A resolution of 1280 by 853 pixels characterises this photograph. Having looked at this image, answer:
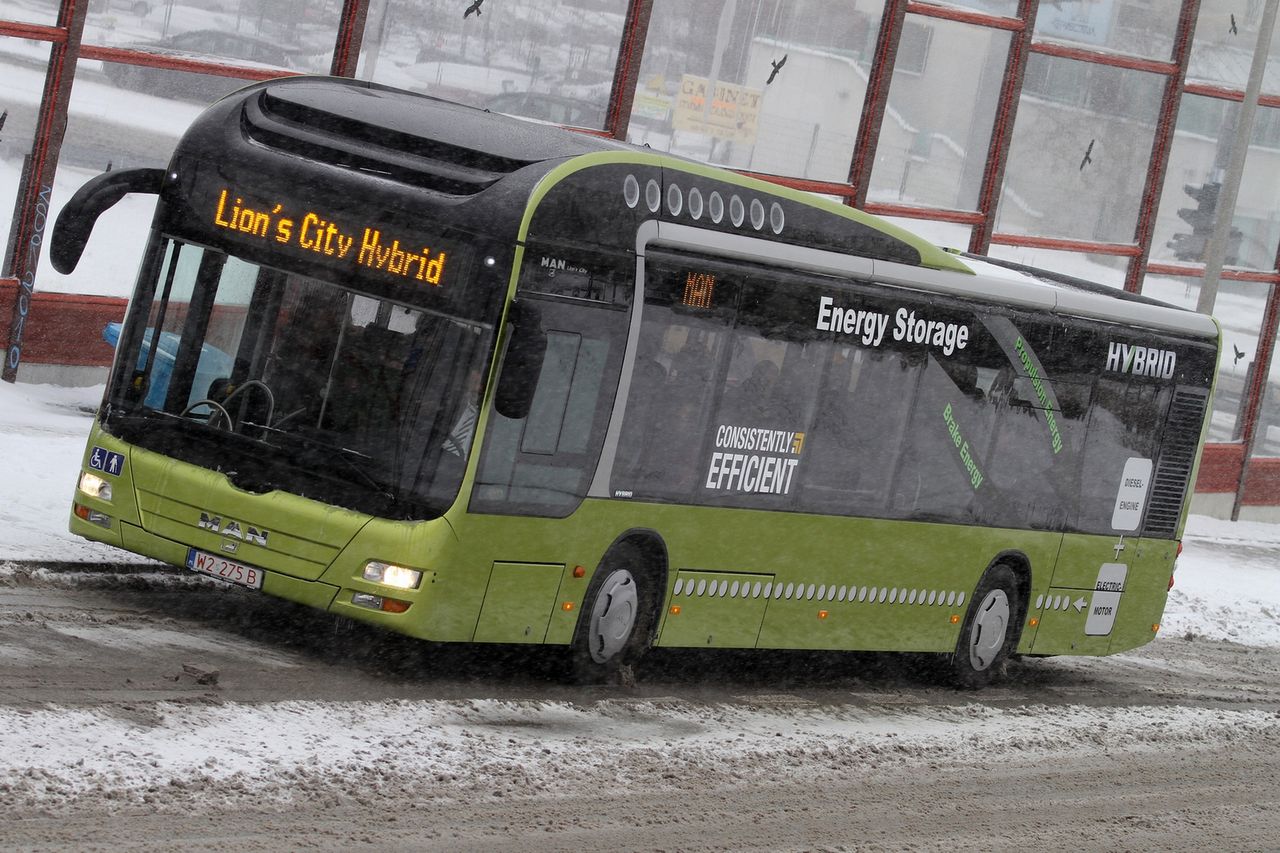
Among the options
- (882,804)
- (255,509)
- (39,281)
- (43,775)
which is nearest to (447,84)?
(39,281)

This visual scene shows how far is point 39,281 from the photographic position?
1720 centimetres

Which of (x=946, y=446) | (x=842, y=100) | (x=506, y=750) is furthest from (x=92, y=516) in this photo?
(x=842, y=100)

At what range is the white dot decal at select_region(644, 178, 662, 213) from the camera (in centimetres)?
1040

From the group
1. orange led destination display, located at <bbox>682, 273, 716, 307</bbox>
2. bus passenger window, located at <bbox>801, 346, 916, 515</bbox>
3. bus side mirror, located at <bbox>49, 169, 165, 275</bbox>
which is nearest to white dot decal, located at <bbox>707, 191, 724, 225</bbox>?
orange led destination display, located at <bbox>682, 273, 716, 307</bbox>

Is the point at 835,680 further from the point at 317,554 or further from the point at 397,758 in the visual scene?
the point at 397,758

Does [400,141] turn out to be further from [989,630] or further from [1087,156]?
[1087,156]

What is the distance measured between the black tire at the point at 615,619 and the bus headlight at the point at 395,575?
4.15 feet

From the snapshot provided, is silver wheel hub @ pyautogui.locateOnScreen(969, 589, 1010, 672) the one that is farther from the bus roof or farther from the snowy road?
the bus roof

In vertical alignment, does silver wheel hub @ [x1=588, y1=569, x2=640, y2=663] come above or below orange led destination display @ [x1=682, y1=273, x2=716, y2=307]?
below

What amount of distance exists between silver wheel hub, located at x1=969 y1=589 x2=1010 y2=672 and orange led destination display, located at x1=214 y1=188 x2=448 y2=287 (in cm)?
551

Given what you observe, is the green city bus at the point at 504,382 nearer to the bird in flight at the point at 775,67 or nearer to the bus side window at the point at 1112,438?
the bus side window at the point at 1112,438

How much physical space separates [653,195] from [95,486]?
3.37 m

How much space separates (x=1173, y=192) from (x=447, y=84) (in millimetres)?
11826

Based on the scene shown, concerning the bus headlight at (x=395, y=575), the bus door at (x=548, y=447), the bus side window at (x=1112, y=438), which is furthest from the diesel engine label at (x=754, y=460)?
the bus side window at (x=1112, y=438)
